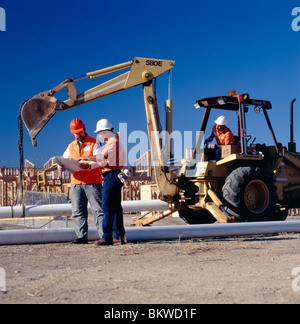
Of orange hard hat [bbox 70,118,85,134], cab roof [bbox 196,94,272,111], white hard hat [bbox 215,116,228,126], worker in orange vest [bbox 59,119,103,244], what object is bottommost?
worker in orange vest [bbox 59,119,103,244]

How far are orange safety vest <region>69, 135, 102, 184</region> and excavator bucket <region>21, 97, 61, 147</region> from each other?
4.04 feet

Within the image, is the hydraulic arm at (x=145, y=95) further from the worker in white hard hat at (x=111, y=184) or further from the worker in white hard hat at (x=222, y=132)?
the worker in white hard hat at (x=111, y=184)

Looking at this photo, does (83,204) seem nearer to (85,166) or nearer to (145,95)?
(85,166)

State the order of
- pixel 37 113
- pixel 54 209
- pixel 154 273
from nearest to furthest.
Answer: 1. pixel 154 273
2. pixel 37 113
3. pixel 54 209

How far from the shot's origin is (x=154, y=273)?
16.1 feet

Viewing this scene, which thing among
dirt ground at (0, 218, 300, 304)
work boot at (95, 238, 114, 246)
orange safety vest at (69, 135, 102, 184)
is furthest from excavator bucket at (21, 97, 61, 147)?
work boot at (95, 238, 114, 246)

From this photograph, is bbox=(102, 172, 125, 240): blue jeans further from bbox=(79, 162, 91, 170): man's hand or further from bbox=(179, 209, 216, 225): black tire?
bbox=(179, 209, 216, 225): black tire

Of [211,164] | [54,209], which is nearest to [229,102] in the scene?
[211,164]

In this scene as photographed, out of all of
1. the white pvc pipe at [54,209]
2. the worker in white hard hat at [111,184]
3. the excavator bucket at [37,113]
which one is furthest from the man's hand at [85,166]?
the white pvc pipe at [54,209]

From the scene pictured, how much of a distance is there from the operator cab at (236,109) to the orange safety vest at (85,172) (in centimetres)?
328

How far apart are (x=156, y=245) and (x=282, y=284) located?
3305 mm

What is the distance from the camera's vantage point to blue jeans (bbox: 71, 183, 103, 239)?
744 centimetres

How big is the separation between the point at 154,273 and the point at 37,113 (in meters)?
4.68

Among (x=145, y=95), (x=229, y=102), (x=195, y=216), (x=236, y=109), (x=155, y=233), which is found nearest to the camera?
(x=155, y=233)
